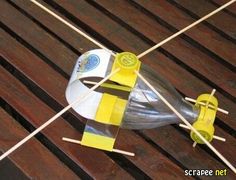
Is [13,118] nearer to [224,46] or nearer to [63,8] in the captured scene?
[63,8]

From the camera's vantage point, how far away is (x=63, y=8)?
1.08m

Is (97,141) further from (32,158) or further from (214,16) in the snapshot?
(214,16)

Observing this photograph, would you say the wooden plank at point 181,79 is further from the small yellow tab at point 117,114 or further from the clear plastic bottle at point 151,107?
the small yellow tab at point 117,114

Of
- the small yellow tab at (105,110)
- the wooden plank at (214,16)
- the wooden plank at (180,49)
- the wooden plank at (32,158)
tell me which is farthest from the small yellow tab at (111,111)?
the wooden plank at (214,16)

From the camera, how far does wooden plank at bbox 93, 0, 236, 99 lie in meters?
0.96

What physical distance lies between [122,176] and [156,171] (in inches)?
2.9

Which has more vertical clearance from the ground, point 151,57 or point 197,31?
point 197,31

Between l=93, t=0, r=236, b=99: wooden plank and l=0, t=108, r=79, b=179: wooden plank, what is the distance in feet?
1.39

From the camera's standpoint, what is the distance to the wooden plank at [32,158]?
0.76 meters

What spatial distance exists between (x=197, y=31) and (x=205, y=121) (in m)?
0.33

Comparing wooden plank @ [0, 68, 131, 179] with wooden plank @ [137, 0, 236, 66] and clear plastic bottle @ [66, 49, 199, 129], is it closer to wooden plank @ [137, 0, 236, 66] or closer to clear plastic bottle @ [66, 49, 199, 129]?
clear plastic bottle @ [66, 49, 199, 129]

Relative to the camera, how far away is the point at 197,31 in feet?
3.46

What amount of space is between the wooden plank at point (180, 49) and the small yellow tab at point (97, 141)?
0.31 m

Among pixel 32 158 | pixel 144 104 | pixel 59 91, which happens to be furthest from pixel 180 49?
pixel 32 158
